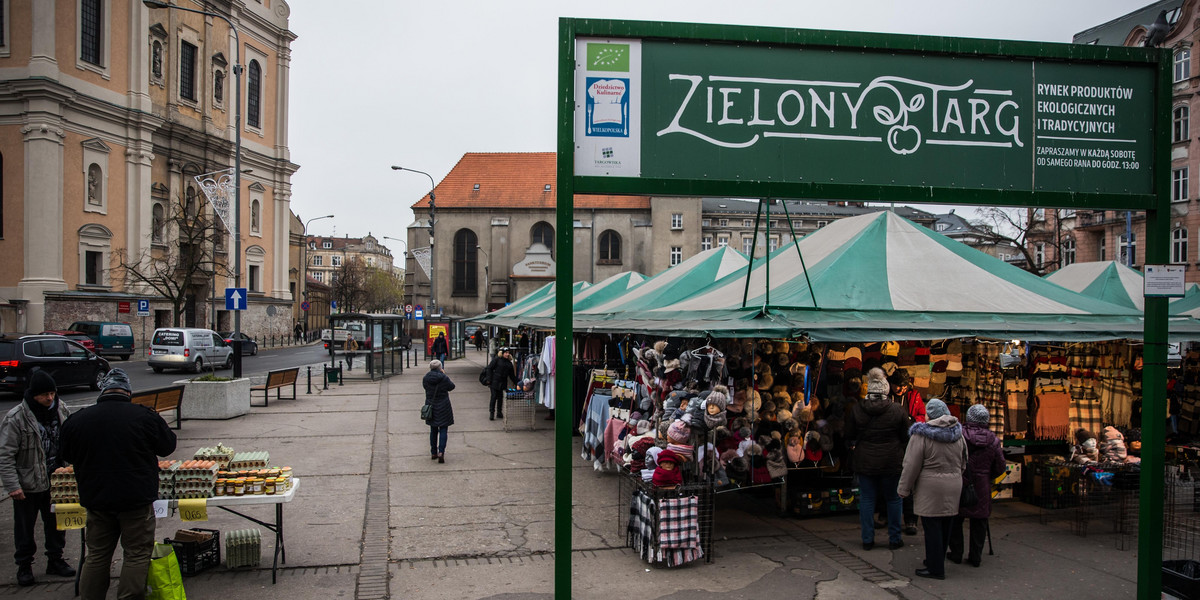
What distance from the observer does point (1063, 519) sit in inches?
330

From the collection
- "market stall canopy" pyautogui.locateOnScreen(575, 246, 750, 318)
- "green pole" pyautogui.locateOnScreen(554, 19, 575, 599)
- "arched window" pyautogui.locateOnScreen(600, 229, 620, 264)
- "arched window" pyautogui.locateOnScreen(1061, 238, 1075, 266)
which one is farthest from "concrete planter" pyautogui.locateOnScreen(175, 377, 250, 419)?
"arched window" pyautogui.locateOnScreen(600, 229, 620, 264)

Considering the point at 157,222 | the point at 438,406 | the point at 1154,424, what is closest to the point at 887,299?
the point at 1154,424

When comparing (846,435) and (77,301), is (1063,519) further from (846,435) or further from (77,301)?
(77,301)

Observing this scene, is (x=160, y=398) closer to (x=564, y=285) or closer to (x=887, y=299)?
(x=564, y=285)

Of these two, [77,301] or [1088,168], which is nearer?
[1088,168]

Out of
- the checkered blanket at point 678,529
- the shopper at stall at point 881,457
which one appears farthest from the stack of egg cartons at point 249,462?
the shopper at stall at point 881,457

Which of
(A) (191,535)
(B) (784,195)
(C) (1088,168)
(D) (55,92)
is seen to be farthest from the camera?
(D) (55,92)

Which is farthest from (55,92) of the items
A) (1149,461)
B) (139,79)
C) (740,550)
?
(1149,461)

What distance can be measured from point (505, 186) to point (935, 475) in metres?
61.0

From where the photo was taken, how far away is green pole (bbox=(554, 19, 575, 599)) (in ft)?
15.1

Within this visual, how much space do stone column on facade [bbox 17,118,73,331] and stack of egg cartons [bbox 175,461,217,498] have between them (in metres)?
40.8

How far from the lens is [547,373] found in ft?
45.3

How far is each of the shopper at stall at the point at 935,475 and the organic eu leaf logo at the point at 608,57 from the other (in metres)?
3.94

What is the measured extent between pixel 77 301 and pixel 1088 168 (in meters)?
46.2
